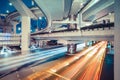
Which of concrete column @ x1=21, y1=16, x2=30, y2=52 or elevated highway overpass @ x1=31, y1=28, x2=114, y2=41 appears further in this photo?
concrete column @ x1=21, y1=16, x2=30, y2=52

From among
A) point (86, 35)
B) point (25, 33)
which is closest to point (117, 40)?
point (86, 35)

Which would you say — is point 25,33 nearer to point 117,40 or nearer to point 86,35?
point 86,35

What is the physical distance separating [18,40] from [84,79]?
105 ft

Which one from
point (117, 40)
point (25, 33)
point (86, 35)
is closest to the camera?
point (117, 40)

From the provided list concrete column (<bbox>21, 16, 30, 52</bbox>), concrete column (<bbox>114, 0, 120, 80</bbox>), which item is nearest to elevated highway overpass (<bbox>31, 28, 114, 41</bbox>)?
concrete column (<bbox>114, 0, 120, 80</bbox>)

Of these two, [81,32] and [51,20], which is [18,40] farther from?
[81,32]

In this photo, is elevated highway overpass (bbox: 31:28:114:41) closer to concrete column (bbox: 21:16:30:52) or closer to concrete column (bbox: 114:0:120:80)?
concrete column (bbox: 114:0:120:80)

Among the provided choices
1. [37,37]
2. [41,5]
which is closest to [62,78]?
[41,5]

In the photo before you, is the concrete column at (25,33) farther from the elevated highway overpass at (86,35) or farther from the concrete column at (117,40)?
the concrete column at (117,40)

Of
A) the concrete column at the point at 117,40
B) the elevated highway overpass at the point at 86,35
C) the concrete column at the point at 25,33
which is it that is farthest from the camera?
the concrete column at the point at 25,33

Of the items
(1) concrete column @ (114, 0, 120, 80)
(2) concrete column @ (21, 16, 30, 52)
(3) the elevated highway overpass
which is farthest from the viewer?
(2) concrete column @ (21, 16, 30, 52)

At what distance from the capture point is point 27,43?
32281 mm

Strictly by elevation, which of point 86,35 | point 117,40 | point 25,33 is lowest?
point 117,40

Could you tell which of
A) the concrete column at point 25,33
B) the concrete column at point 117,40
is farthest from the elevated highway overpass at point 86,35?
the concrete column at point 25,33
